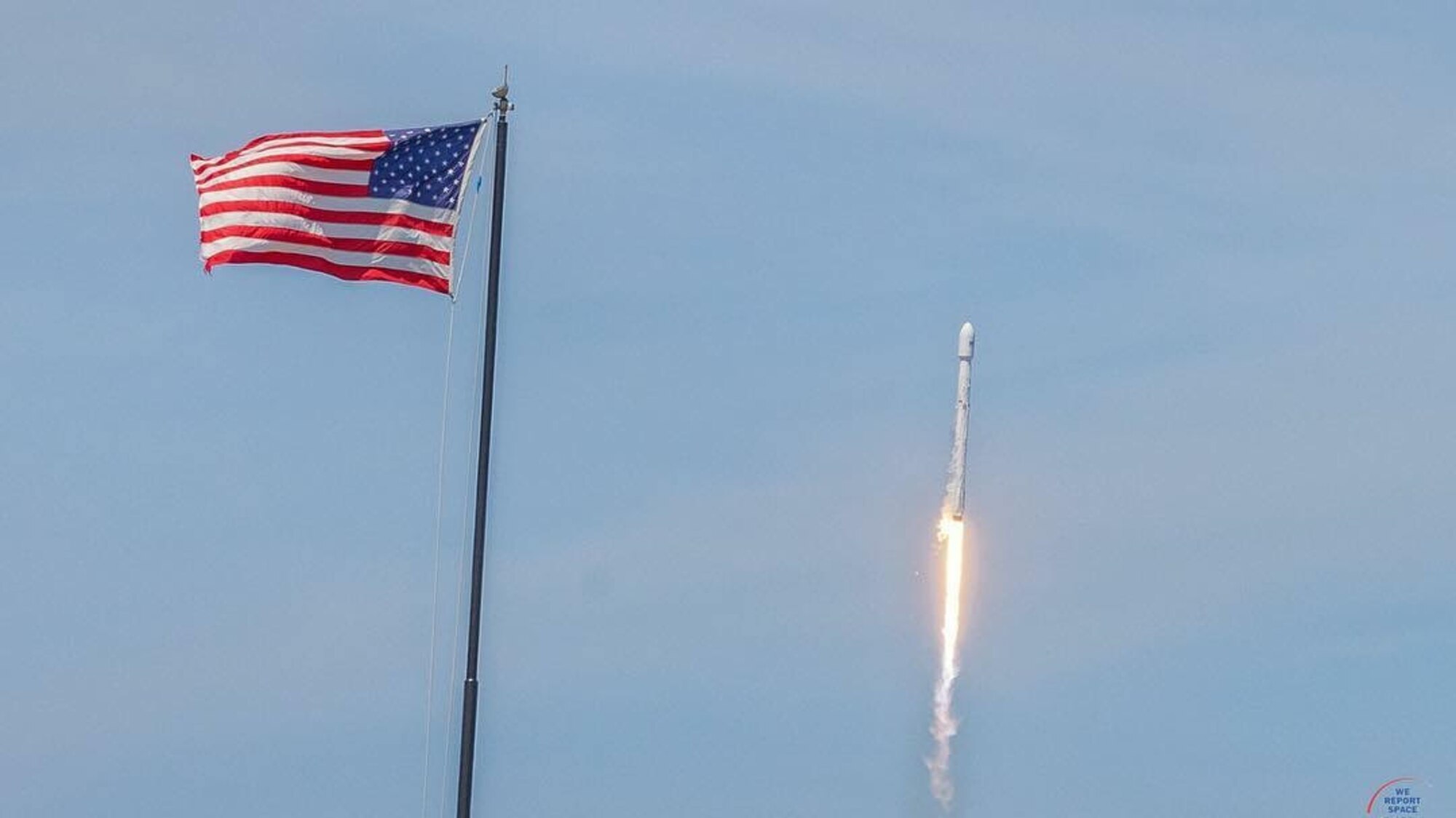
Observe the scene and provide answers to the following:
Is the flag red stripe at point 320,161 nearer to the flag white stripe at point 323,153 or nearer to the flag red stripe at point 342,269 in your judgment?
the flag white stripe at point 323,153

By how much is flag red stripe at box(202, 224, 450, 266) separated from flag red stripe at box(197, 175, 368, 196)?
880 mm

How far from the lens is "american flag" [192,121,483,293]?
60.7 metres

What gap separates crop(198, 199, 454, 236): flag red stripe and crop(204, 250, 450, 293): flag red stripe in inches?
35.4

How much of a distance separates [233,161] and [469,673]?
484 inches

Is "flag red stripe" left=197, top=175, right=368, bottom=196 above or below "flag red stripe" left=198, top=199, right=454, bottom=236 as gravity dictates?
above

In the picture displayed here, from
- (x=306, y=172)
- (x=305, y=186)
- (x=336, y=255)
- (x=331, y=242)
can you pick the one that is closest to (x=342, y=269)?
(x=336, y=255)

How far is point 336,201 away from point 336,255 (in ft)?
3.76

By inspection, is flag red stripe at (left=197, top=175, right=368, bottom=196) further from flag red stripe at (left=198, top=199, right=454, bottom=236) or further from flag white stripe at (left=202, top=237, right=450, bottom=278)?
flag white stripe at (left=202, top=237, right=450, bottom=278)

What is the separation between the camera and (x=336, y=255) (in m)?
60.9

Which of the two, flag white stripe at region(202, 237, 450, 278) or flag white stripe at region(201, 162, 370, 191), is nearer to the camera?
flag white stripe at region(201, 162, 370, 191)

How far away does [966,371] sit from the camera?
103688 millimetres

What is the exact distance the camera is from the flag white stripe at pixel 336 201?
60594 millimetres

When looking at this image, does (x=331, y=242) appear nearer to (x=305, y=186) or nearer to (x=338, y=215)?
(x=338, y=215)

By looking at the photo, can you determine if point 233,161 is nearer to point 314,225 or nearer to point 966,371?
point 314,225
